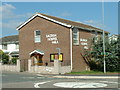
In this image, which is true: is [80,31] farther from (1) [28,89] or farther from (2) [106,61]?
(1) [28,89]

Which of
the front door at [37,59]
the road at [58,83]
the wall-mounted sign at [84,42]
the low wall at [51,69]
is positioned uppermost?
the wall-mounted sign at [84,42]

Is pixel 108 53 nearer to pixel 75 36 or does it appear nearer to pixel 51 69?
pixel 75 36

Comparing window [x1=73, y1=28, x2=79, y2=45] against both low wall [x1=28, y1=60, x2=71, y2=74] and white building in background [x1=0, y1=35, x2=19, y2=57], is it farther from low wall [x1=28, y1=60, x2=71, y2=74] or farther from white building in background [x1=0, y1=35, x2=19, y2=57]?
white building in background [x1=0, y1=35, x2=19, y2=57]

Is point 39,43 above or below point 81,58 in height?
above

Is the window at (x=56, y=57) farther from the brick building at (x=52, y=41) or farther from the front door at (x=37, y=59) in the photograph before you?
the front door at (x=37, y=59)

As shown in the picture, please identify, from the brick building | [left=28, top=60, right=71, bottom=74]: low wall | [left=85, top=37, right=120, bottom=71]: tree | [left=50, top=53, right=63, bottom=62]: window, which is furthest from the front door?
[left=85, top=37, right=120, bottom=71]: tree

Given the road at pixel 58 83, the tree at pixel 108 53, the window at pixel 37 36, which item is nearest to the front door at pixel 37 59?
the window at pixel 37 36

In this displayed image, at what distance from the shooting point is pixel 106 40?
83.8 feet

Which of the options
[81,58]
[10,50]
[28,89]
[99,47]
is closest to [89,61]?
[81,58]

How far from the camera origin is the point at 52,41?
27.8 metres

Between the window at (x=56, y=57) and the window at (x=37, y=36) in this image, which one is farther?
the window at (x=37, y=36)

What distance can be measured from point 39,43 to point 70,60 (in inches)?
213

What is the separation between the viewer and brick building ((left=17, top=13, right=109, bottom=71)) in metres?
26.4

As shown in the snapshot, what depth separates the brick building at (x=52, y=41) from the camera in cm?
2639
